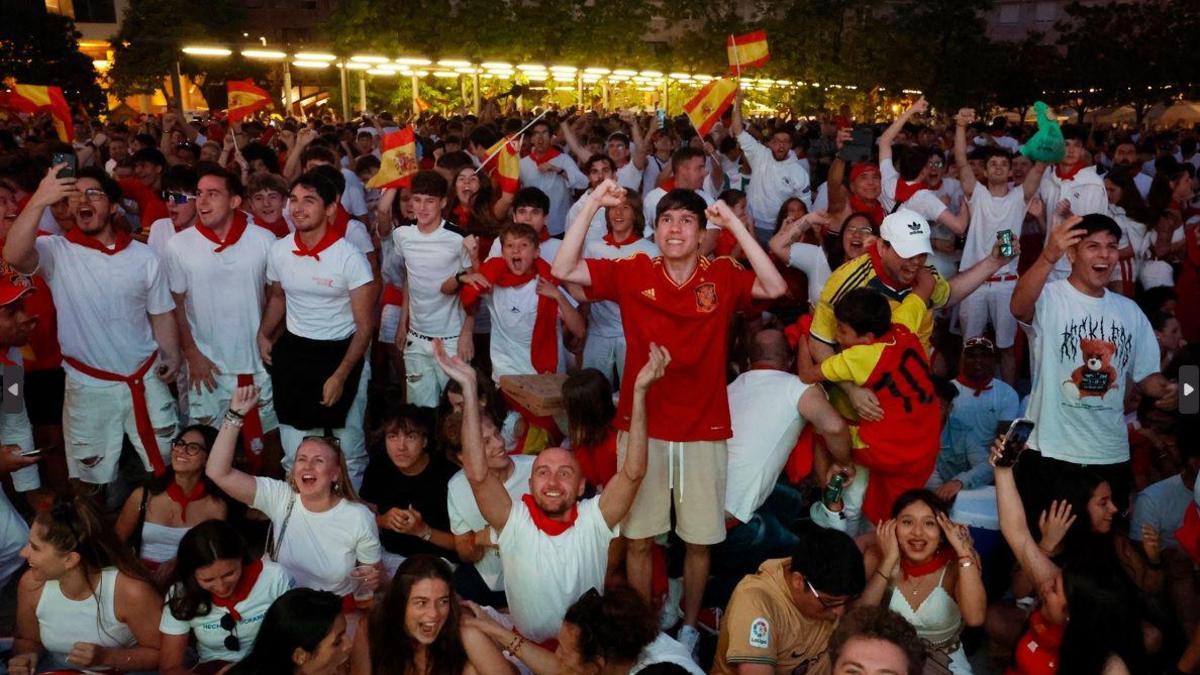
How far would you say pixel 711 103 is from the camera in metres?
9.63

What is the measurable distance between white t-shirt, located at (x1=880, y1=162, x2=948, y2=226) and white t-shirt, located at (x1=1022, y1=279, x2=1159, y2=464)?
297cm

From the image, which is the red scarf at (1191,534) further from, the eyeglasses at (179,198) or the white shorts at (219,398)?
the eyeglasses at (179,198)

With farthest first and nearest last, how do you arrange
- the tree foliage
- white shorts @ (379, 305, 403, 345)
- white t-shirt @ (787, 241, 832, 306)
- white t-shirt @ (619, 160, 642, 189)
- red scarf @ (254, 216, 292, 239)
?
the tree foliage
white t-shirt @ (619, 160, 642, 189)
white shorts @ (379, 305, 403, 345)
red scarf @ (254, 216, 292, 239)
white t-shirt @ (787, 241, 832, 306)

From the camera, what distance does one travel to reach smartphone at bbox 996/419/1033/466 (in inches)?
167

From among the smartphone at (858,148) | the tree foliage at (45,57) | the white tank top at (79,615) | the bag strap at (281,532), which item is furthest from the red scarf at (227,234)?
the tree foliage at (45,57)

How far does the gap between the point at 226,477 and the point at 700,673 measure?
2.42m

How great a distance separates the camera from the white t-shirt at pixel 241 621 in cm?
446

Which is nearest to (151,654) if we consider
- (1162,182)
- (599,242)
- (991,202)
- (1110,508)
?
(599,242)

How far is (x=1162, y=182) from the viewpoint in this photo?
9.21m

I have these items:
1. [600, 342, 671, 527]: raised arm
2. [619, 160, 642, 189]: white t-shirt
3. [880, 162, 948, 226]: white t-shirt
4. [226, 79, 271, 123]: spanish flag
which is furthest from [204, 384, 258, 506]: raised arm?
[226, 79, 271, 123]: spanish flag

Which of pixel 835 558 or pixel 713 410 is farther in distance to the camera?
pixel 713 410

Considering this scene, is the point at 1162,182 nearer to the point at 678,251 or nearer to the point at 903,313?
the point at 903,313

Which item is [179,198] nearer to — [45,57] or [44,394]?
[44,394]

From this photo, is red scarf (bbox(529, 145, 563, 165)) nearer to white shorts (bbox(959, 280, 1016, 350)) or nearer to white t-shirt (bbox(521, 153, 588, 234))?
white t-shirt (bbox(521, 153, 588, 234))
